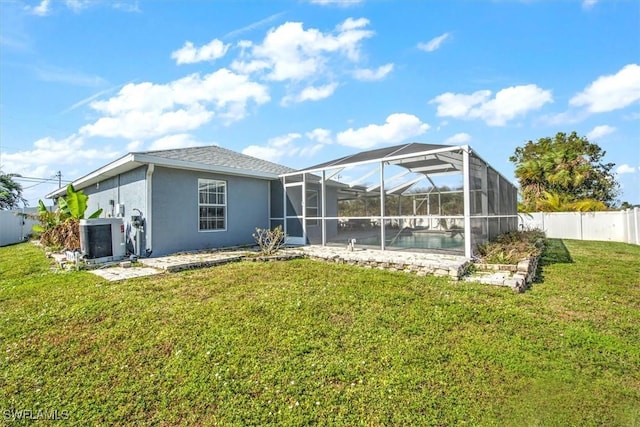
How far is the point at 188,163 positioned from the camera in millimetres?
9406

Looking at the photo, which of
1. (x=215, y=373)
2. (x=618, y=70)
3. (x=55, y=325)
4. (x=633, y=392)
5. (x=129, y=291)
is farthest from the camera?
(x=618, y=70)

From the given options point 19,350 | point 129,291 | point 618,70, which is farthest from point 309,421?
point 618,70

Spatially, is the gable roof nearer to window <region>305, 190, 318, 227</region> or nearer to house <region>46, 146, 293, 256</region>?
house <region>46, 146, 293, 256</region>

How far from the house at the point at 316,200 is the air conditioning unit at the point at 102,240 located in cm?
51

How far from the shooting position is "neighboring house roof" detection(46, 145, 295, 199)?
8719mm

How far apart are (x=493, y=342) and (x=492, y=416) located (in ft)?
4.44

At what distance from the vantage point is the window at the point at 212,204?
33.3 feet

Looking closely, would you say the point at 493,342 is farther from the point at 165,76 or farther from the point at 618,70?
the point at 618,70

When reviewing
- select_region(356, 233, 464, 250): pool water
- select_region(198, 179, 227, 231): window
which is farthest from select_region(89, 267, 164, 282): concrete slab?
select_region(356, 233, 464, 250): pool water

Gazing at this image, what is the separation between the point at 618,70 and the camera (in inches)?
514

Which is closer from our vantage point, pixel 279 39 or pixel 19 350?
pixel 19 350

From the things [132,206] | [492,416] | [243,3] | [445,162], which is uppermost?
[243,3]

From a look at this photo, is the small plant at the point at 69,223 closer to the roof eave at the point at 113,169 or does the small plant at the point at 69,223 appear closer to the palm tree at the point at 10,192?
the roof eave at the point at 113,169

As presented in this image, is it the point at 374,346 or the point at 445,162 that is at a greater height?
the point at 445,162
